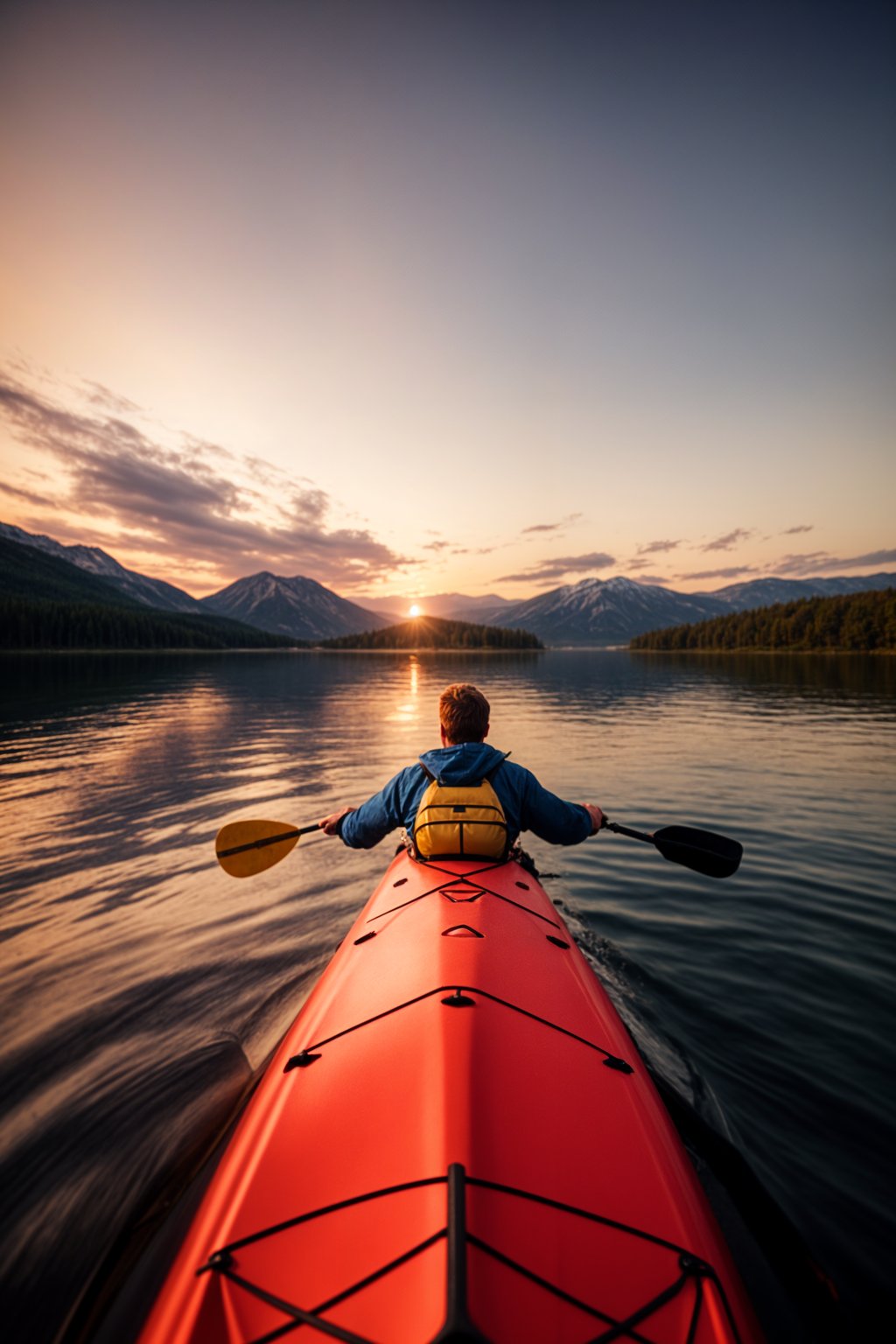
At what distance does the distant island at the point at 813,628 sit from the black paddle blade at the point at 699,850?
105 m

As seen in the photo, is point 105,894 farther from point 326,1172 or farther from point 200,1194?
point 326,1172

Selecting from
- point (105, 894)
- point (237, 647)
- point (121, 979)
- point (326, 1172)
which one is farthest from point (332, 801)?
point (237, 647)

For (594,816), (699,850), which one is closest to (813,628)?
(699,850)

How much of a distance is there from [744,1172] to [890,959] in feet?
13.3

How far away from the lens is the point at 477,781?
4.86 m

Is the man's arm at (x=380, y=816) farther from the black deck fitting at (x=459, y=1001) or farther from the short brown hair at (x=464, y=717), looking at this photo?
the black deck fitting at (x=459, y=1001)

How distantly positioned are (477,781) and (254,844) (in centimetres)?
309

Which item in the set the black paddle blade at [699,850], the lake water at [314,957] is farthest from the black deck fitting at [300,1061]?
the black paddle blade at [699,850]

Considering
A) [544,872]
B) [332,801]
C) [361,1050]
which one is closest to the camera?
[361,1050]

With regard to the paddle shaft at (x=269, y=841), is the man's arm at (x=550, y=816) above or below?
above

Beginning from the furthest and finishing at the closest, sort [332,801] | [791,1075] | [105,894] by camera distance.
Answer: [332,801] < [105,894] < [791,1075]

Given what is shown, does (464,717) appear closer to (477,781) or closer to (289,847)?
(477,781)

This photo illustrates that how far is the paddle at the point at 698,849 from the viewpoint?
5992 mm

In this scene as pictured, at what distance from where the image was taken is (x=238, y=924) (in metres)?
7.93
